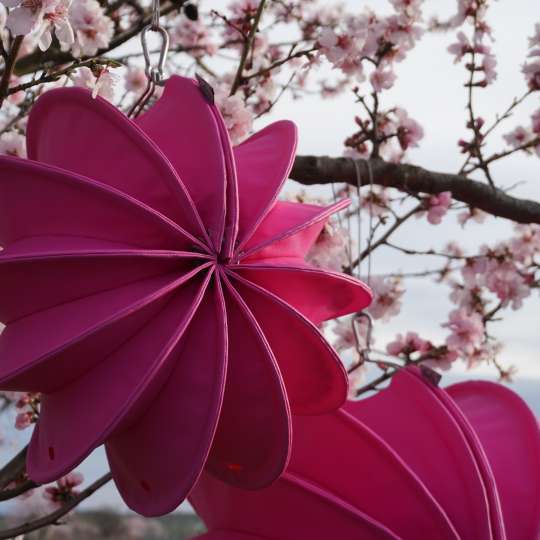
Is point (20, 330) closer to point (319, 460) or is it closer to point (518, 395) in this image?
point (319, 460)

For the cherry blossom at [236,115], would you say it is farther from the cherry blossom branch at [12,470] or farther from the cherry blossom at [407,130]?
the cherry blossom at [407,130]

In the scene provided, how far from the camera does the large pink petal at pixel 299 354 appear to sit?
892 mm

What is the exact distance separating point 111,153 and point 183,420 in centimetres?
32

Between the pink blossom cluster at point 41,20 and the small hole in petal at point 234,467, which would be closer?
the small hole in petal at point 234,467

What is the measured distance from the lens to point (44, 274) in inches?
35.9

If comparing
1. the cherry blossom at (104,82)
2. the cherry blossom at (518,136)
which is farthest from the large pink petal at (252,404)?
the cherry blossom at (518,136)

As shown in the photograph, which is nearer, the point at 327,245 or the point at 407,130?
the point at 327,245

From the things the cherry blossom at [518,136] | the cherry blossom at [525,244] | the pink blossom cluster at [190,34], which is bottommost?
the cherry blossom at [525,244]

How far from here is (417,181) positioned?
215 cm

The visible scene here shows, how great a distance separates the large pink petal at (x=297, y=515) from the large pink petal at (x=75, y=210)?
0.31 m

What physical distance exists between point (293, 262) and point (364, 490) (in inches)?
11.0

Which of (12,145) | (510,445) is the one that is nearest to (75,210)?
(510,445)

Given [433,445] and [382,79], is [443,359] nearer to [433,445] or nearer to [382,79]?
[382,79]

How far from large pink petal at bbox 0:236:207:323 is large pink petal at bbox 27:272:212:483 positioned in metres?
0.04
